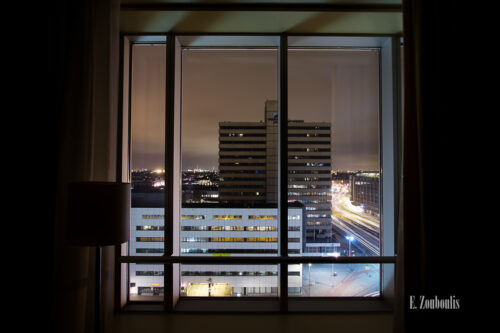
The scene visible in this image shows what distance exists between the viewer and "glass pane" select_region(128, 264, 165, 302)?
6.86 feet

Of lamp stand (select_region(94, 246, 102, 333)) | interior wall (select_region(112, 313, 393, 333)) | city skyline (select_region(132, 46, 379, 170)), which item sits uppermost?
city skyline (select_region(132, 46, 379, 170))

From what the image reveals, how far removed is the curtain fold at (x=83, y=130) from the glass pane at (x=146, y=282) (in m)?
0.53

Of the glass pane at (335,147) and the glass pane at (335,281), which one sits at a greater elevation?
the glass pane at (335,147)

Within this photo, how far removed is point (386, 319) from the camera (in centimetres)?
198

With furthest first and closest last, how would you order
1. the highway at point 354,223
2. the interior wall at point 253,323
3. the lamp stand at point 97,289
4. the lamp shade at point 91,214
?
1. the highway at point 354,223
2. the interior wall at point 253,323
3. the lamp stand at point 97,289
4. the lamp shade at point 91,214

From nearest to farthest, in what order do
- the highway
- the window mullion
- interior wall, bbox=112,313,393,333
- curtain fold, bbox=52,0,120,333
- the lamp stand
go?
the lamp stand, curtain fold, bbox=52,0,120,333, interior wall, bbox=112,313,393,333, the window mullion, the highway

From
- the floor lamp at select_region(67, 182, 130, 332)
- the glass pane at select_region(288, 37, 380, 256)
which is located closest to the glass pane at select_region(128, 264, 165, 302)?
the floor lamp at select_region(67, 182, 130, 332)

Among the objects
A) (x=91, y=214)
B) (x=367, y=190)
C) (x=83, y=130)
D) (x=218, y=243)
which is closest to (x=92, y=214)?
(x=91, y=214)

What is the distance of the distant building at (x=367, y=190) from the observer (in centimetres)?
221

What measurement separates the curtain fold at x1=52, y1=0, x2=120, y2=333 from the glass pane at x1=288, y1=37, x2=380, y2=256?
1.48m
